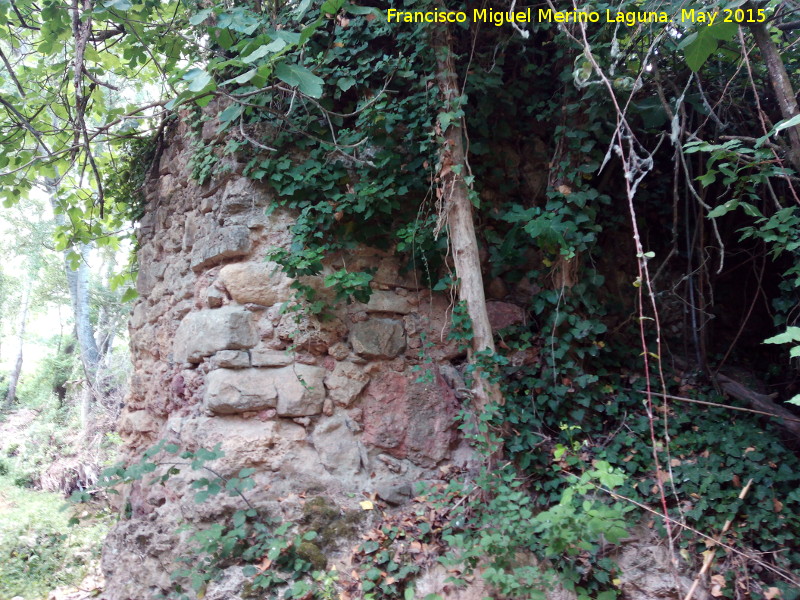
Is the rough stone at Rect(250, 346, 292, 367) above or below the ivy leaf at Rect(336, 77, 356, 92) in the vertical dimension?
below

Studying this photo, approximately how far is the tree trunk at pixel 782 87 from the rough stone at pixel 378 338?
6.57 ft

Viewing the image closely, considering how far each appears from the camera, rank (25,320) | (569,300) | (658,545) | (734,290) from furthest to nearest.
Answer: (25,320), (734,290), (569,300), (658,545)

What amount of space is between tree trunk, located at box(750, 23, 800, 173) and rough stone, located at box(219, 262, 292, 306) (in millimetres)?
2399

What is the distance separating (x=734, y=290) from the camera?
359 centimetres

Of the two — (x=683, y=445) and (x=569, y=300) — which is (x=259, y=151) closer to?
(x=569, y=300)

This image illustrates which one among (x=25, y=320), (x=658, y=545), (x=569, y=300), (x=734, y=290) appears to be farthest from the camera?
(x=25, y=320)

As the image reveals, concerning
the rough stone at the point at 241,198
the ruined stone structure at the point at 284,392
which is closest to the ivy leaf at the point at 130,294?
the ruined stone structure at the point at 284,392

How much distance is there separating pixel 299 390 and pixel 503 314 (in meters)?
1.29

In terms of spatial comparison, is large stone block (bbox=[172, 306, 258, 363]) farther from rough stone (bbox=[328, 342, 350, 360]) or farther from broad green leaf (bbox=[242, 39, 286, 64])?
broad green leaf (bbox=[242, 39, 286, 64])

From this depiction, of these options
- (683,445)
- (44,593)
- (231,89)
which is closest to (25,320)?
(44,593)

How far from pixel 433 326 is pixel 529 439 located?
823 millimetres

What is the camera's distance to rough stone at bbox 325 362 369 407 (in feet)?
9.21

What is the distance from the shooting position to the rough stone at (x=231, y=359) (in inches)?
106

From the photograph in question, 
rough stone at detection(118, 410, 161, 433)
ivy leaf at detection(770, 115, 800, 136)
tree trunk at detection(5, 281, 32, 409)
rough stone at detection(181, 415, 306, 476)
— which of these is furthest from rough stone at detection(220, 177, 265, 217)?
tree trunk at detection(5, 281, 32, 409)
